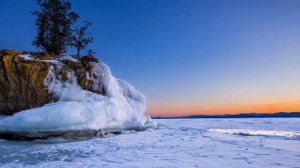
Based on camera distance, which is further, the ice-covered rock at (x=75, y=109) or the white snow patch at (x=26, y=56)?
the white snow patch at (x=26, y=56)

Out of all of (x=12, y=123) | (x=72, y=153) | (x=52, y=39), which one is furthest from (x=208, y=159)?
(x=52, y=39)

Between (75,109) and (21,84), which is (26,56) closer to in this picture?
(21,84)

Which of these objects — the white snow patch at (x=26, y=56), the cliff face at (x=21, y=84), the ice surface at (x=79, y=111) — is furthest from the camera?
the white snow patch at (x=26, y=56)

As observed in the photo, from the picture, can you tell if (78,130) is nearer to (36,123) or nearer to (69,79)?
(36,123)

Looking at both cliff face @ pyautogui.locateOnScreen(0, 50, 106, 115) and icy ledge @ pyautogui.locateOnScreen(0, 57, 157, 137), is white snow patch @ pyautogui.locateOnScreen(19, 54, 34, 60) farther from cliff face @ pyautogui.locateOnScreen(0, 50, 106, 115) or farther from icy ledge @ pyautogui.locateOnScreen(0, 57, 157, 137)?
icy ledge @ pyautogui.locateOnScreen(0, 57, 157, 137)

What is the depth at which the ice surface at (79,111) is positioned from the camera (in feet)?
51.6

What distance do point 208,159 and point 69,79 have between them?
11611mm

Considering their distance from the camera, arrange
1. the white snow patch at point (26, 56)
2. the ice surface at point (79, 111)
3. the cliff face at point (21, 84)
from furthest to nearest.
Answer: the white snow patch at point (26, 56), the cliff face at point (21, 84), the ice surface at point (79, 111)

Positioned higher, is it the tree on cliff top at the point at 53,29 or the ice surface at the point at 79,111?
the tree on cliff top at the point at 53,29

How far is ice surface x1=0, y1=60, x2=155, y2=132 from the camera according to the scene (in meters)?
15.7

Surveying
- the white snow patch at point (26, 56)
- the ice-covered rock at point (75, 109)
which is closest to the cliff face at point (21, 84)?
the white snow patch at point (26, 56)

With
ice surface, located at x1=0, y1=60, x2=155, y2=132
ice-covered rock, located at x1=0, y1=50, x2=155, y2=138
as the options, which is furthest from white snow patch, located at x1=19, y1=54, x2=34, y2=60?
ice surface, located at x1=0, y1=60, x2=155, y2=132

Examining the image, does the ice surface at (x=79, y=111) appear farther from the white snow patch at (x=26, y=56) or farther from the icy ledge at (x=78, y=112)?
the white snow patch at (x=26, y=56)

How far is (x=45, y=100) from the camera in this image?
18.1 meters
